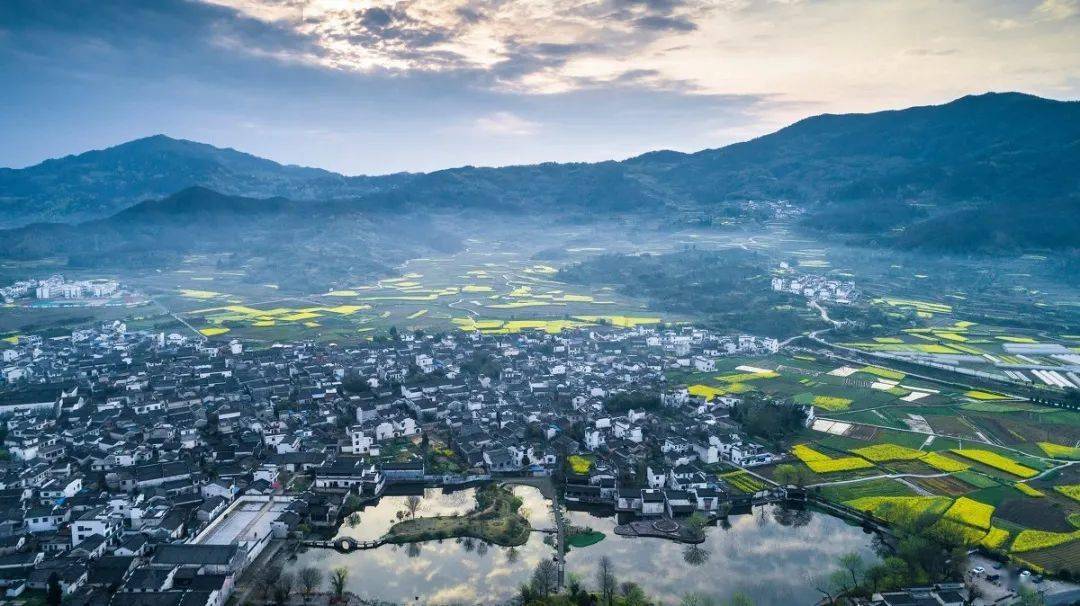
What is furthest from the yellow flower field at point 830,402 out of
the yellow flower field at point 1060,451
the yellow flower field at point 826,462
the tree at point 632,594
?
the tree at point 632,594

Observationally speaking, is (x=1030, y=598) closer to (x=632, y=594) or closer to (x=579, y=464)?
(x=632, y=594)

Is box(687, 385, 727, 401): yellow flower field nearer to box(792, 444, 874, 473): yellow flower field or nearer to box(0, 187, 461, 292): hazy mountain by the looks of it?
box(792, 444, 874, 473): yellow flower field

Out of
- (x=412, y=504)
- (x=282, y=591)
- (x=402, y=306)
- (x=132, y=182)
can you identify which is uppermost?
(x=132, y=182)

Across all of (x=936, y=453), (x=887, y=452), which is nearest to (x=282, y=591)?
(x=887, y=452)

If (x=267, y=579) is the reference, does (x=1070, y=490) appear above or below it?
below

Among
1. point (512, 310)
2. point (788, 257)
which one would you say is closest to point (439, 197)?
point (788, 257)
